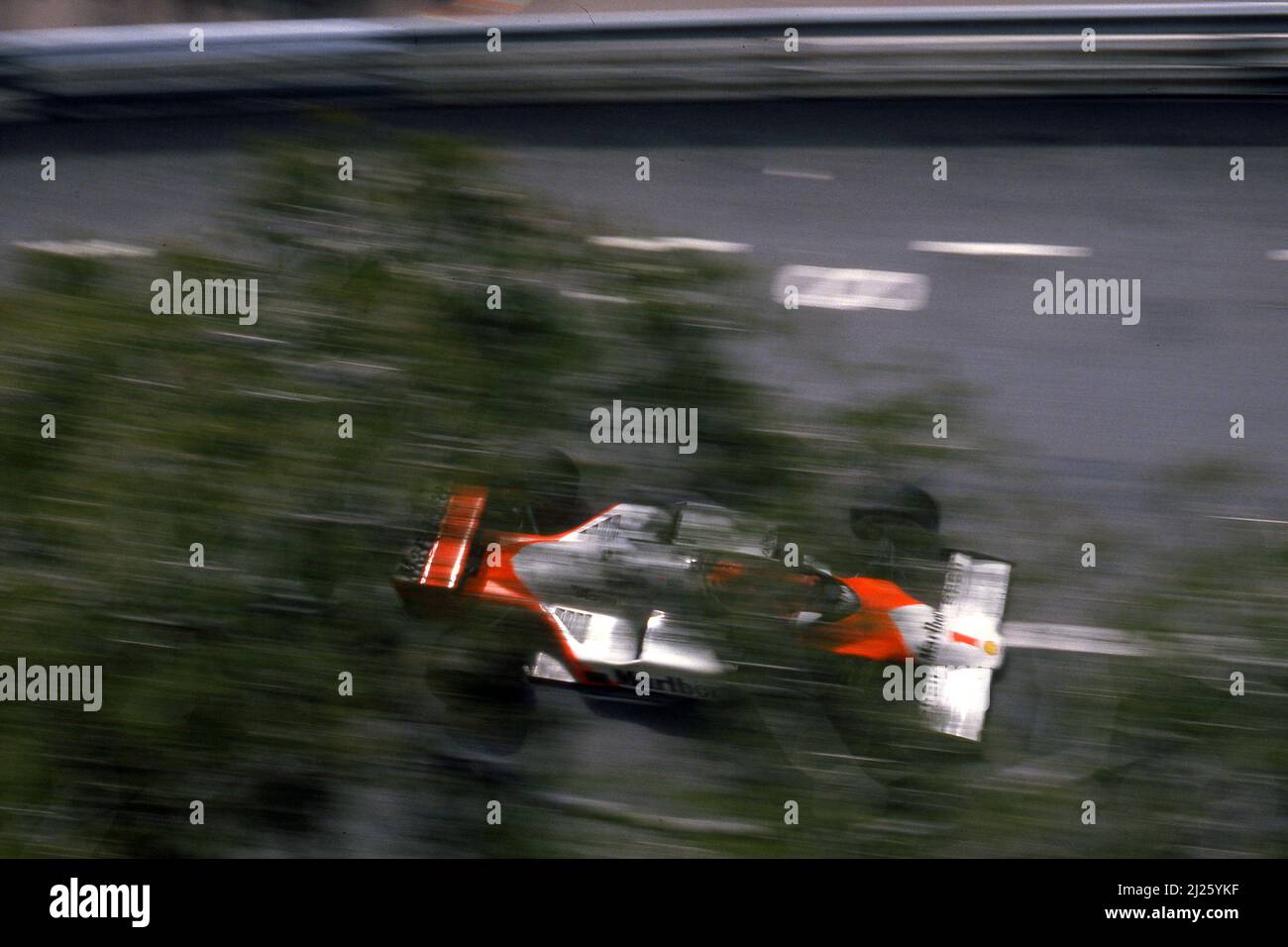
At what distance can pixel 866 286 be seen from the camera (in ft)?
10.9

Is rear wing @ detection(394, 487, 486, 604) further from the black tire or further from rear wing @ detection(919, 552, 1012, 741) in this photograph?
rear wing @ detection(919, 552, 1012, 741)

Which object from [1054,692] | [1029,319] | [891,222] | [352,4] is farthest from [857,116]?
[352,4]

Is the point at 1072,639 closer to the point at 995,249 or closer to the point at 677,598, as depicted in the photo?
the point at 677,598

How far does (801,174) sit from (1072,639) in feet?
8.14

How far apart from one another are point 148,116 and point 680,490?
10.7 ft

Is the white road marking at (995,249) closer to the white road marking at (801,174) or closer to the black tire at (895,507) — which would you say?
the white road marking at (801,174)

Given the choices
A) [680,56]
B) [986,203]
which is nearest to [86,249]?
[680,56]

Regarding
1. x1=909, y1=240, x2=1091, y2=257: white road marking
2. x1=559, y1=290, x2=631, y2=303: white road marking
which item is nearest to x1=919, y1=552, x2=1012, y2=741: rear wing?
x1=559, y1=290, x2=631, y2=303: white road marking

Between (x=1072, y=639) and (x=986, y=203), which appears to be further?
(x=986, y=203)

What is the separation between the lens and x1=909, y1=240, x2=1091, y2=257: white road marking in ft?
11.4

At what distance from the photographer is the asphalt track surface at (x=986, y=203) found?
294 centimetres

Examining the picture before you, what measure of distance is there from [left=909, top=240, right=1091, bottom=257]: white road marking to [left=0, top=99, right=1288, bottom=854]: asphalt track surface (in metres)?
0.02

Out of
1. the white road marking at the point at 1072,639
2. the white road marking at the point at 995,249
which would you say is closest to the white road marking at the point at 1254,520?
the white road marking at the point at 1072,639

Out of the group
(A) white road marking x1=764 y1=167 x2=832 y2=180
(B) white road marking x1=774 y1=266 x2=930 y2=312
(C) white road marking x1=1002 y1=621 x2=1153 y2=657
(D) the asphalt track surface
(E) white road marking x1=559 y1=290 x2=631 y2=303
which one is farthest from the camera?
(A) white road marking x1=764 y1=167 x2=832 y2=180
